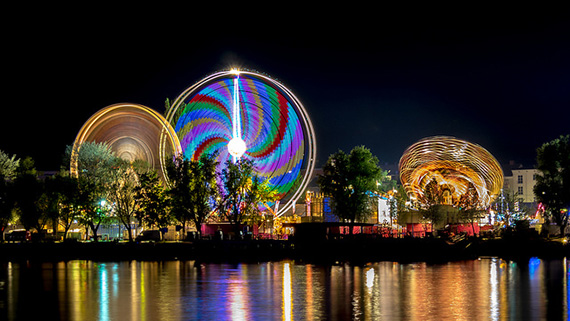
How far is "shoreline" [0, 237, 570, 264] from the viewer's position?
7462 cm

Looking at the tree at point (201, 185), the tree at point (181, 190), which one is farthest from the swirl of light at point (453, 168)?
the tree at point (181, 190)

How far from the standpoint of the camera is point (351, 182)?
328 ft

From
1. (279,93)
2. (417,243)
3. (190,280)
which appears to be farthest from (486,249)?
(190,280)

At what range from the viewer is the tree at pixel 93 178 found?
9200 cm

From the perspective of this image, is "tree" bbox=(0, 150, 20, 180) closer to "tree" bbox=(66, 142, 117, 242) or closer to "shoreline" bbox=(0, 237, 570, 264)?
"tree" bbox=(66, 142, 117, 242)

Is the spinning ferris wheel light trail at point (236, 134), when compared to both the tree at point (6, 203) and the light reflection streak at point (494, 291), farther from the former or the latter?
the light reflection streak at point (494, 291)

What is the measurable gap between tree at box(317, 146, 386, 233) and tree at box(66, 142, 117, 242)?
27699 millimetres

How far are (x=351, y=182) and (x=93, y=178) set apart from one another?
3308cm

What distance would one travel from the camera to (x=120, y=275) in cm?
5488

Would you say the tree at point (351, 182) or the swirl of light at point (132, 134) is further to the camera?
the tree at point (351, 182)

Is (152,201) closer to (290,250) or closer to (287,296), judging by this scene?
(290,250)

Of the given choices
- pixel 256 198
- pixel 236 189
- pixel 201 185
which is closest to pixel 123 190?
pixel 201 185

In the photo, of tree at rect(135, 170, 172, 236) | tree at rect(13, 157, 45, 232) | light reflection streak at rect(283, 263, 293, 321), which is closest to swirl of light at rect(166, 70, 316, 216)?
tree at rect(135, 170, 172, 236)

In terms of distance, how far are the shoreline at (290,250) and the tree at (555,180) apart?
63.3 feet
